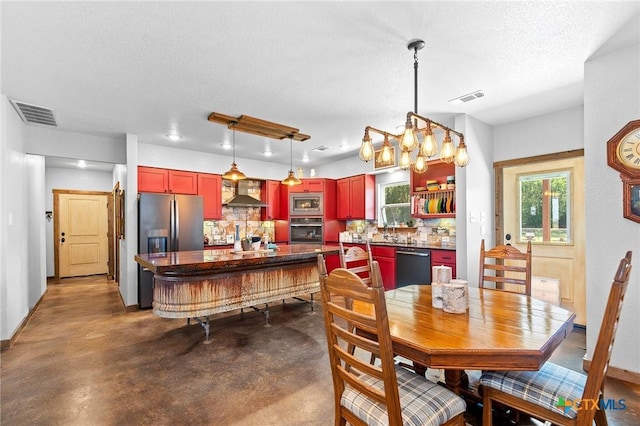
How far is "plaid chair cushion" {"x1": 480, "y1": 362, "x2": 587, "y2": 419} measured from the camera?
4.40 feet

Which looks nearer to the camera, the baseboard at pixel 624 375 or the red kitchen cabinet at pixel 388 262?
the baseboard at pixel 624 375

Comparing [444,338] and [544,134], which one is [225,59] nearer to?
[444,338]

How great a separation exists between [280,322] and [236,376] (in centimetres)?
136

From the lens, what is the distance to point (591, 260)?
2.59 m

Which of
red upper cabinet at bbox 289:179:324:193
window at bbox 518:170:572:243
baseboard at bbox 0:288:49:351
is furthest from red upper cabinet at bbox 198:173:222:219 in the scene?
window at bbox 518:170:572:243

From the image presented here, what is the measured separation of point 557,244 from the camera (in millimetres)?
3842

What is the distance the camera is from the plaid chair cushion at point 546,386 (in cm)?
134

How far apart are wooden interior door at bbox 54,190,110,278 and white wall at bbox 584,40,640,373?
30.0 ft

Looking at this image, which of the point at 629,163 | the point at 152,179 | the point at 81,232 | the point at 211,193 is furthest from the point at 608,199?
the point at 81,232

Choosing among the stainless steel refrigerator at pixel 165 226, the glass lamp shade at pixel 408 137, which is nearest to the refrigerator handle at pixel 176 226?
the stainless steel refrigerator at pixel 165 226

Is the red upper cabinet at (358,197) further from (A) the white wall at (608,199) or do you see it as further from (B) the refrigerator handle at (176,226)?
(A) the white wall at (608,199)

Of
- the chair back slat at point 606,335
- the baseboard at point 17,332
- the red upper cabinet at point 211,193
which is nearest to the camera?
the chair back slat at point 606,335

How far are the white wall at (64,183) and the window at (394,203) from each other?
6808 mm

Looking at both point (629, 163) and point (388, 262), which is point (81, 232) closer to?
point (388, 262)
